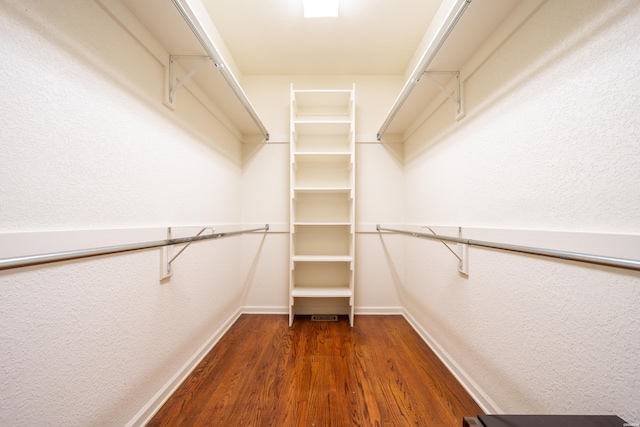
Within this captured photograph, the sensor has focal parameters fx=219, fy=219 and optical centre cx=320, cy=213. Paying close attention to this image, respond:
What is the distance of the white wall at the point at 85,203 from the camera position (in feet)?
1.97

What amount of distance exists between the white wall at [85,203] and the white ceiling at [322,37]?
21cm

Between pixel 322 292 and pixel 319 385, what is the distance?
0.84m

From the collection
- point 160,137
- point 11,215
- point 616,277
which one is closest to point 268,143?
point 160,137

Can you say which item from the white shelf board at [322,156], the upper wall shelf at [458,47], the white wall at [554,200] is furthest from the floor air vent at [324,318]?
the upper wall shelf at [458,47]

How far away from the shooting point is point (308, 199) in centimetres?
232

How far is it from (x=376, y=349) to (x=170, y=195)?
5.63 feet

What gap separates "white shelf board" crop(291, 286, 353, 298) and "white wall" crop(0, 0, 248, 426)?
3.27ft

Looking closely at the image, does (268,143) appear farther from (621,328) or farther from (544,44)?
(621,328)

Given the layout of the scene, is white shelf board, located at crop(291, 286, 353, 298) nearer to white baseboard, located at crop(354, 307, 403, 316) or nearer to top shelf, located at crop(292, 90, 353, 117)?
white baseboard, located at crop(354, 307, 403, 316)

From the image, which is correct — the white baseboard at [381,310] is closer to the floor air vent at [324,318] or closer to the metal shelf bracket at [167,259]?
the floor air vent at [324,318]

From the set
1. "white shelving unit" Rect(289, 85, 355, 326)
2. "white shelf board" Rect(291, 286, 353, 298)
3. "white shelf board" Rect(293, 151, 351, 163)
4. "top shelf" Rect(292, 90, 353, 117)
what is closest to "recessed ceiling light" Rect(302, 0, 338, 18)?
"top shelf" Rect(292, 90, 353, 117)

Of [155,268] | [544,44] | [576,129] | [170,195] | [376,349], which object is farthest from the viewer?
[376,349]

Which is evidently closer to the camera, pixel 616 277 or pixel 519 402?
pixel 616 277

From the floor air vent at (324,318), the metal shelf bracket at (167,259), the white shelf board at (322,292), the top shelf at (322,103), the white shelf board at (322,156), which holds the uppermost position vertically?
the top shelf at (322,103)
